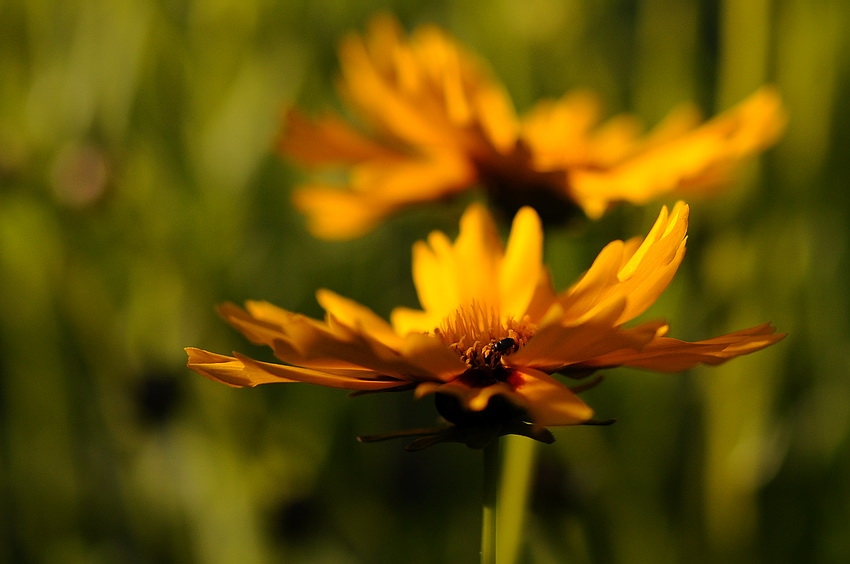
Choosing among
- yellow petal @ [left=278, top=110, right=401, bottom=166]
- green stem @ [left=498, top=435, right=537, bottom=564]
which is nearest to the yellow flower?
yellow petal @ [left=278, top=110, right=401, bottom=166]

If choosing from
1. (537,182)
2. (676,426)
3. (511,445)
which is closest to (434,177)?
(537,182)

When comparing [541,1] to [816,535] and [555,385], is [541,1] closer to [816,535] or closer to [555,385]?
[816,535]

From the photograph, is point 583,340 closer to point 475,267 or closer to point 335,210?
point 475,267

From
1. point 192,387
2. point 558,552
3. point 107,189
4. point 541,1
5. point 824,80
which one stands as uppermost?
point 541,1

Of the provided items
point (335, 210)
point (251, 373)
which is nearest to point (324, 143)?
point (335, 210)

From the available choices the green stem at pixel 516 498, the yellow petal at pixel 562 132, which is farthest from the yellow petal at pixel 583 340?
the yellow petal at pixel 562 132

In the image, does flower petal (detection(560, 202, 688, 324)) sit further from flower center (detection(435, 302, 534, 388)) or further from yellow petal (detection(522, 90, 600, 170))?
yellow petal (detection(522, 90, 600, 170))
